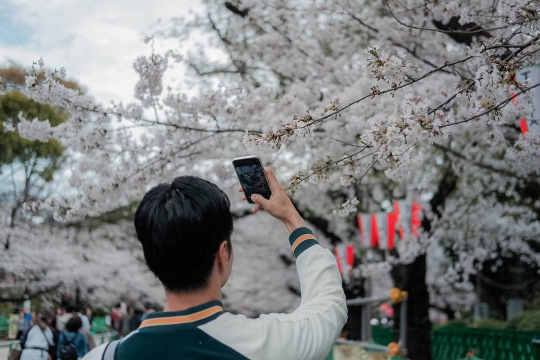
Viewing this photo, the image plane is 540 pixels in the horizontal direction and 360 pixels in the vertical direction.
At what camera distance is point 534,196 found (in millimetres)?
14602

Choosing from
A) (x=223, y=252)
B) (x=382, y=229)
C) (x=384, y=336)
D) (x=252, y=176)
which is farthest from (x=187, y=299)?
(x=382, y=229)

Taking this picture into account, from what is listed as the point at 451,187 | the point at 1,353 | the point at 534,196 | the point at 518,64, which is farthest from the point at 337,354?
the point at 534,196

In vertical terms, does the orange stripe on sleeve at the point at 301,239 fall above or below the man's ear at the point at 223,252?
above

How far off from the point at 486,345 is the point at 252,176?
543 centimetres

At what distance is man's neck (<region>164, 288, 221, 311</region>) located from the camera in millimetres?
1449

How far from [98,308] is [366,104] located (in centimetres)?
2169

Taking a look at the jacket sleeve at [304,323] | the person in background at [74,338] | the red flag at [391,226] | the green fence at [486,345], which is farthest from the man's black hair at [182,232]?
the red flag at [391,226]

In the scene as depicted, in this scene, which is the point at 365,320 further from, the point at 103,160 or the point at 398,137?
the point at 398,137

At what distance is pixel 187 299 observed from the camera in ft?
4.77

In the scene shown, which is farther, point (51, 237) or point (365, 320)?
point (51, 237)

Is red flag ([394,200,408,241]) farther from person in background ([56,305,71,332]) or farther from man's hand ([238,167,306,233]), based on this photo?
man's hand ([238,167,306,233])

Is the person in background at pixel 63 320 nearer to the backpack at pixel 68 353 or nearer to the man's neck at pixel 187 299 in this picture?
the backpack at pixel 68 353

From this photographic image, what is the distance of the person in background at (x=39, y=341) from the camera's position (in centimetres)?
636

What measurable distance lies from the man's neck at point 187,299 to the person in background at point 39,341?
5.54m
